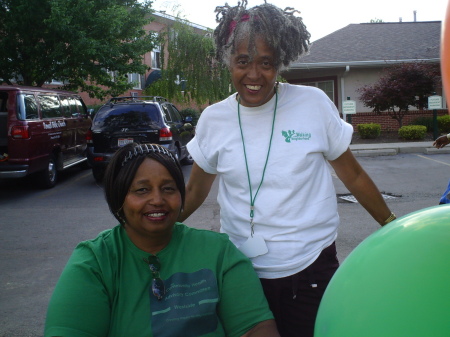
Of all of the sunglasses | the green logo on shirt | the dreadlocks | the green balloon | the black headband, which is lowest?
the sunglasses

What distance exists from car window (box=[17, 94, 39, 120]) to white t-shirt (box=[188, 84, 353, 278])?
7.96 metres

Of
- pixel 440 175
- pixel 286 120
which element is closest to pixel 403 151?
pixel 440 175

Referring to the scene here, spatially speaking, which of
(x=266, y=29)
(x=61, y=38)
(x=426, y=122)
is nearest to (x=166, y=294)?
(x=266, y=29)

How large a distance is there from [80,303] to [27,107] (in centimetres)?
846

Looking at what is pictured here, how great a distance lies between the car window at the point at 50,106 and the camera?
10.1m

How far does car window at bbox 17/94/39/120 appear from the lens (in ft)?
29.8

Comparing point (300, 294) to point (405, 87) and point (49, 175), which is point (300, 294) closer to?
point (49, 175)

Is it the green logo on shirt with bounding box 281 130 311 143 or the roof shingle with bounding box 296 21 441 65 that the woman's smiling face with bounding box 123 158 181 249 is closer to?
the green logo on shirt with bounding box 281 130 311 143

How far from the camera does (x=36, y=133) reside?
9391 mm

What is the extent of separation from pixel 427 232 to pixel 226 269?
2.72 ft

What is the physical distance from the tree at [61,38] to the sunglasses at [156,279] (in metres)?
12.5

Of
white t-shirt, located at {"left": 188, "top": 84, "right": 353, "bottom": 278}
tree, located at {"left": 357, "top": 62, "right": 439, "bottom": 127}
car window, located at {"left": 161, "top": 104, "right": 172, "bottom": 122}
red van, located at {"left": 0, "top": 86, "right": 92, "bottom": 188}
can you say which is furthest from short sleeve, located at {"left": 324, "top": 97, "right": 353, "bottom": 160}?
tree, located at {"left": 357, "top": 62, "right": 439, "bottom": 127}

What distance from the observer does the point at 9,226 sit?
7.19 meters

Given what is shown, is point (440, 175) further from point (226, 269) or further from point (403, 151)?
point (226, 269)
